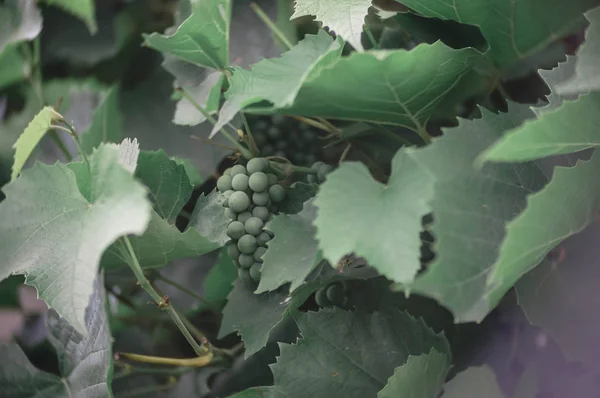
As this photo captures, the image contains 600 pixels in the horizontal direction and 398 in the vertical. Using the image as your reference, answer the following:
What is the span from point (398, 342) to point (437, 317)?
0.21 ft

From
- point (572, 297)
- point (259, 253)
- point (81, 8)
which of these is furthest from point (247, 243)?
point (81, 8)

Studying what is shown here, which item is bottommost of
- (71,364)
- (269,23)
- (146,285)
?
(71,364)

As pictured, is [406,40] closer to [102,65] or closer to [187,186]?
[187,186]

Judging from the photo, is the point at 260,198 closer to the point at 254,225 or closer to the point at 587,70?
the point at 254,225

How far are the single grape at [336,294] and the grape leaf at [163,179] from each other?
0.42ft

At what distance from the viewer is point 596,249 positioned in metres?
0.41

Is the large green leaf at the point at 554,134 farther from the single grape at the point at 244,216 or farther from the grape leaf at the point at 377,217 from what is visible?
the single grape at the point at 244,216

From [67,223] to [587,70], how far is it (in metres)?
0.30

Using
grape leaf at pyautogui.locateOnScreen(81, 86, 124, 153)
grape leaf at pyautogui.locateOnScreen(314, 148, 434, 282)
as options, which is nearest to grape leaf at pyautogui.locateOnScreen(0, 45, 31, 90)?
grape leaf at pyautogui.locateOnScreen(81, 86, 124, 153)

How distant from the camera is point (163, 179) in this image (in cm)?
47

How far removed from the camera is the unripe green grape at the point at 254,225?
0.42 m

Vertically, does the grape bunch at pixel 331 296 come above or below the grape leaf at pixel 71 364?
above

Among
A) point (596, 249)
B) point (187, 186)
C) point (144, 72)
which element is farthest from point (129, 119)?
point (596, 249)

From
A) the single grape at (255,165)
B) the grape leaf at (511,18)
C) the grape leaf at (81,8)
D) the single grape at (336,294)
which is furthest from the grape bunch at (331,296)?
the grape leaf at (81,8)
